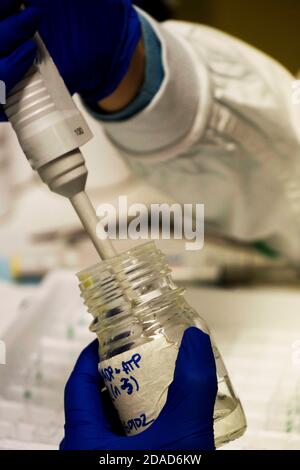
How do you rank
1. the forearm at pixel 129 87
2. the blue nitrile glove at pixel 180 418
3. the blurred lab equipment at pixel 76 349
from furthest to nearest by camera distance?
1. the forearm at pixel 129 87
2. the blurred lab equipment at pixel 76 349
3. the blue nitrile glove at pixel 180 418

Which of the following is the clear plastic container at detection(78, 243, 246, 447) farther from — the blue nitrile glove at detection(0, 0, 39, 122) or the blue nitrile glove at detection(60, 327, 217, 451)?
the blue nitrile glove at detection(0, 0, 39, 122)

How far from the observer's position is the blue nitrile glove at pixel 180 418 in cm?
45

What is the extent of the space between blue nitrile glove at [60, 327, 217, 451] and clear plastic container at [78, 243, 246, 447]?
0.6 inches

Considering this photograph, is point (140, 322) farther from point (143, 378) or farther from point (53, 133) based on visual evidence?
point (53, 133)

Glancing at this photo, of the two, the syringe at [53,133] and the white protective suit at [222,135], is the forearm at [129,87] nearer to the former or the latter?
the white protective suit at [222,135]

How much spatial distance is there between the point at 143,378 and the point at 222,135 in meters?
0.44

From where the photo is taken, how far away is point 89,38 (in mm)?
681

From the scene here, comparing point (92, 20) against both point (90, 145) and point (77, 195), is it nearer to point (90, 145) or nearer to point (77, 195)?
point (77, 195)

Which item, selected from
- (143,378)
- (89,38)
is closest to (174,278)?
(89,38)

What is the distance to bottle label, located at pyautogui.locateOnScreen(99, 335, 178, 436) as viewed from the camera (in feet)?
1.53

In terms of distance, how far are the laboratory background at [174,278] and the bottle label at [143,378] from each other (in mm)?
125

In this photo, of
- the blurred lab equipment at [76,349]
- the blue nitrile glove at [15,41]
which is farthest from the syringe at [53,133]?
the blurred lab equipment at [76,349]
